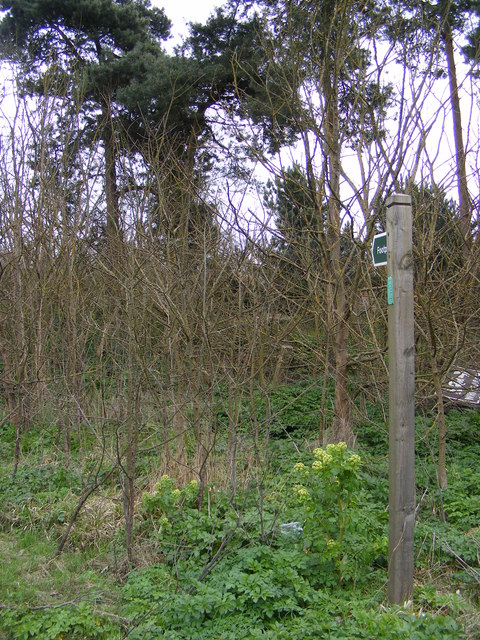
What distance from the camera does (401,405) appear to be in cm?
334

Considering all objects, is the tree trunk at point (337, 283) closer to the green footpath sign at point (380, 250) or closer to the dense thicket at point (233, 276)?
the dense thicket at point (233, 276)

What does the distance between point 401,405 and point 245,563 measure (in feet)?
4.82

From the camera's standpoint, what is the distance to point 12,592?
148 inches

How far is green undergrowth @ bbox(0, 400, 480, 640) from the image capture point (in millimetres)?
3281

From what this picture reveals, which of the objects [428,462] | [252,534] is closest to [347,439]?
[428,462]

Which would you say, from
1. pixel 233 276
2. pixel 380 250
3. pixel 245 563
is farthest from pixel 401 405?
pixel 233 276

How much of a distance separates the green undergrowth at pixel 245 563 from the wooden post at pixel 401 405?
8.7 inches

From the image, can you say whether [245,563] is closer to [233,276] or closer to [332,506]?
[332,506]

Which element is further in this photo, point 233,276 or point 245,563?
point 233,276

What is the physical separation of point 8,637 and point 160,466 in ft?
8.31

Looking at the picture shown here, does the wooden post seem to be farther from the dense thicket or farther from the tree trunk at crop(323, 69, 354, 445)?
the tree trunk at crop(323, 69, 354, 445)

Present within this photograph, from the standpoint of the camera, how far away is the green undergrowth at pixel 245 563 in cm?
328

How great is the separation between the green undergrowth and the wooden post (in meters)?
0.22

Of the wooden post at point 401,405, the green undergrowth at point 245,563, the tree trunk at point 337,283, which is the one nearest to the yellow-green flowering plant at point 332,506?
the green undergrowth at point 245,563
